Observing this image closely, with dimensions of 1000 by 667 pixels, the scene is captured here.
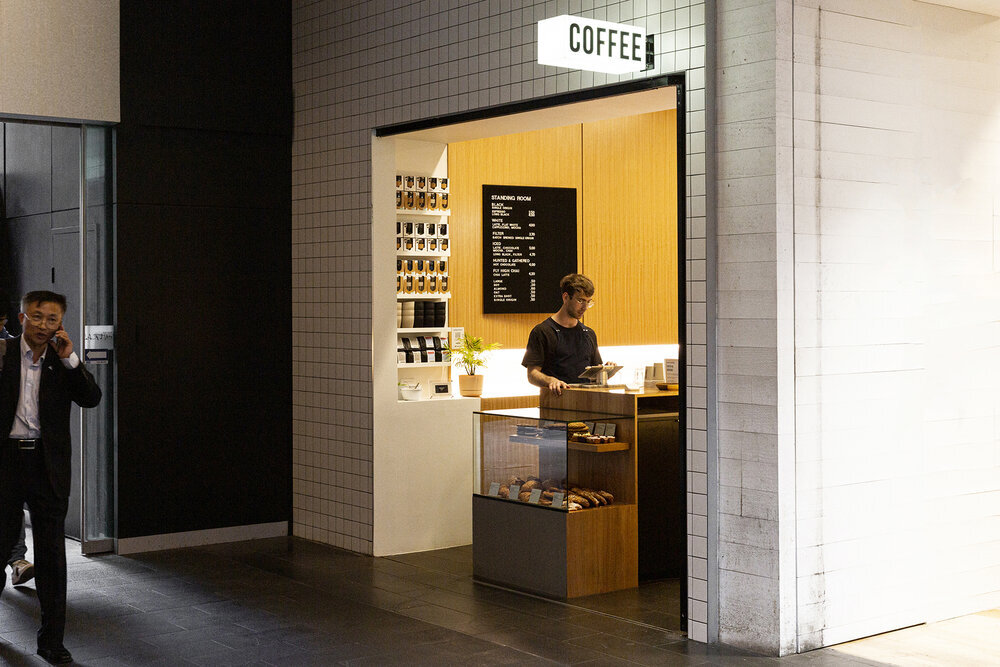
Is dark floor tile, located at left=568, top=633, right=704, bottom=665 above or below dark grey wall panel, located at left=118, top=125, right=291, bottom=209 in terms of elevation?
below

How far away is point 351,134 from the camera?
7.71m

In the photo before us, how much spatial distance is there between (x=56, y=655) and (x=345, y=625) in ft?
4.52

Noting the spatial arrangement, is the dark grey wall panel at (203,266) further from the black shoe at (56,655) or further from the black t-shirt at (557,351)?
the black shoe at (56,655)

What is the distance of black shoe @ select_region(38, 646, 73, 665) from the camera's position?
508 centimetres

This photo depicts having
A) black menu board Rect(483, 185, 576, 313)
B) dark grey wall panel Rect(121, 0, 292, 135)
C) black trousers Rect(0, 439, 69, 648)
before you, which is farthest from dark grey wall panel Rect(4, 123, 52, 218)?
black menu board Rect(483, 185, 576, 313)

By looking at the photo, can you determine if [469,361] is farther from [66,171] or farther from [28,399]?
[28,399]

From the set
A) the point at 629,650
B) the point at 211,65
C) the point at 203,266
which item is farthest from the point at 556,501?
the point at 211,65

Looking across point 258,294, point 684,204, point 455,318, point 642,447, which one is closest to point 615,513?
point 642,447

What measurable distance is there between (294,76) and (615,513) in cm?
408

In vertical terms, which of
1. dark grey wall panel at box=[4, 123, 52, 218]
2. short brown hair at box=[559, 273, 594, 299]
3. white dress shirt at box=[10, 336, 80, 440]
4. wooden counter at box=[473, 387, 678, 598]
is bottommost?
wooden counter at box=[473, 387, 678, 598]

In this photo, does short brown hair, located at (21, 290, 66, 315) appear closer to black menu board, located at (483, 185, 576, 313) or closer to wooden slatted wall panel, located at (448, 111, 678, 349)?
wooden slatted wall panel, located at (448, 111, 678, 349)

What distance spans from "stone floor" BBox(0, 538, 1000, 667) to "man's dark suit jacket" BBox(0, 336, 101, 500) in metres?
0.88

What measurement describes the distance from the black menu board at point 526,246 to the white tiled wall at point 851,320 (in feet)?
11.2

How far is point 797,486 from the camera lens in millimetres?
5094
